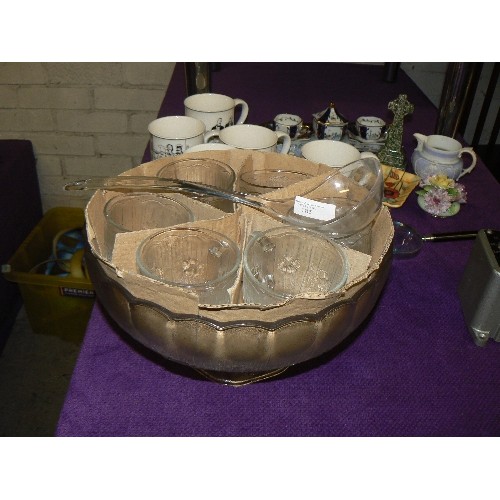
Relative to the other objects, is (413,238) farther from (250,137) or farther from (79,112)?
(79,112)

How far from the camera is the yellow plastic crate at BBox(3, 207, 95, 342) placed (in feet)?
4.60

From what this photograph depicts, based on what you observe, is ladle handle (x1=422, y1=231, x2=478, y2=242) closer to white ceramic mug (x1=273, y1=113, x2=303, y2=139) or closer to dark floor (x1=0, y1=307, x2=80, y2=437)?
white ceramic mug (x1=273, y1=113, x2=303, y2=139)

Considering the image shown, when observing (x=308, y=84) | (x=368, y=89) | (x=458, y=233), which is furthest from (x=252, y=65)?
(x=458, y=233)

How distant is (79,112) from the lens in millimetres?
1708

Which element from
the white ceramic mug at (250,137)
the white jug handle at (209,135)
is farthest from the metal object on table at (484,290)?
the white jug handle at (209,135)

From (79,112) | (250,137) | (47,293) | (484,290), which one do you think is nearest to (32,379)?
(47,293)

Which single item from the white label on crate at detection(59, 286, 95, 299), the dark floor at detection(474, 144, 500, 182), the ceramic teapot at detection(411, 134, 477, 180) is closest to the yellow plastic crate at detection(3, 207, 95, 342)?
the white label on crate at detection(59, 286, 95, 299)

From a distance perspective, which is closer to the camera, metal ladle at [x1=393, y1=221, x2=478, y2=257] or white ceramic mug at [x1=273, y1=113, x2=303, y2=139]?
metal ladle at [x1=393, y1=221, x2=478, y2=257]

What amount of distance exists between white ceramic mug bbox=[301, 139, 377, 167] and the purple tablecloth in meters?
0.20

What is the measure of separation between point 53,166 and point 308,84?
0.92m

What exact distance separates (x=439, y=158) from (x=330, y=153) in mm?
223

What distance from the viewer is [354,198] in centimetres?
62

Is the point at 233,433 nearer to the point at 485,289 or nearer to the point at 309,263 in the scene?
the point at 309,263

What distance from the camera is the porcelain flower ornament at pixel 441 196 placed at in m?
0.89
